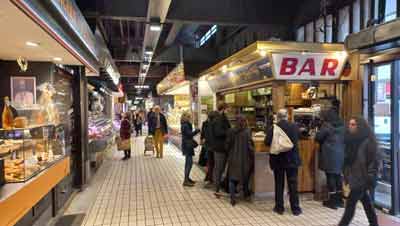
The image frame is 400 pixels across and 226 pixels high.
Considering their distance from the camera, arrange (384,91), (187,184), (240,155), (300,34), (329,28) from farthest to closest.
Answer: (300,34), (187,184), (329,28), (240,155), (384,91)

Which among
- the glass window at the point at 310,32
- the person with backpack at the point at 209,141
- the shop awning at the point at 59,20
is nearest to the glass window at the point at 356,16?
the glass window at the point at 310,32

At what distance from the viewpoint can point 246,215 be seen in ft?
14.0

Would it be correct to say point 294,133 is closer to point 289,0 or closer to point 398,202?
point 398,202

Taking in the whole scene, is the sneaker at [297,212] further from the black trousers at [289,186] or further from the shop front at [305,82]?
the shop front at [305,82]

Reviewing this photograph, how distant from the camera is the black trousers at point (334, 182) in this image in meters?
4.54

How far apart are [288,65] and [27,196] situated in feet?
13.2

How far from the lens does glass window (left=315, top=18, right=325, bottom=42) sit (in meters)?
5.75

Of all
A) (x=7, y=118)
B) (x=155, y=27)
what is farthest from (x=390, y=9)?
(x=7, y=118)

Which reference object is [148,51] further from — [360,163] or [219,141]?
[360,163]

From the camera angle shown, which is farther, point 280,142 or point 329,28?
point 329,28

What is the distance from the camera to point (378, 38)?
379 centimetres

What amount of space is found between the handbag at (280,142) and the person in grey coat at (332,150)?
0.71m

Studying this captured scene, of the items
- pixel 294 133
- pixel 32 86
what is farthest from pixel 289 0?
pixel 32 86

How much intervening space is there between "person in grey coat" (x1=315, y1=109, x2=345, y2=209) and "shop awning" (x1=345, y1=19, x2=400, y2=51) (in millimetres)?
1003
